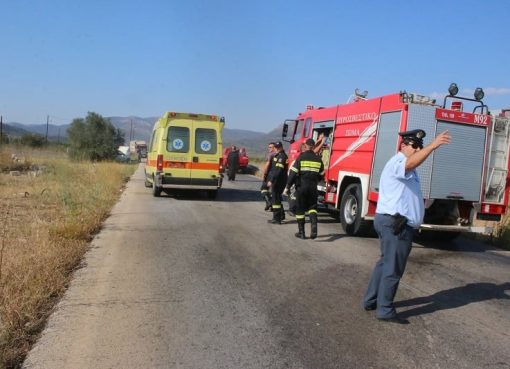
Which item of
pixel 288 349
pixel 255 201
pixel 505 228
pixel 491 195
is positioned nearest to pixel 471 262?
pixel 491 195

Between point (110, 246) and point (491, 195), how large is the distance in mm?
6893

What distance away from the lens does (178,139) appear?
14.8 m

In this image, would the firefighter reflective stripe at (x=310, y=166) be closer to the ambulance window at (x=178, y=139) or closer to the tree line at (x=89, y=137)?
the ambulance window at (x=178, y=139)

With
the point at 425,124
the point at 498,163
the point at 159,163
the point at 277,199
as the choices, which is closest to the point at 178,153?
the point at 159,163

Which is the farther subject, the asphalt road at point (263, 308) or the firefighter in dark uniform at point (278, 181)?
the firefighter in dark uniform at point (278, 181)

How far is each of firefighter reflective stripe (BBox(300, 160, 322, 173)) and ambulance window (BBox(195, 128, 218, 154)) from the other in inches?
237

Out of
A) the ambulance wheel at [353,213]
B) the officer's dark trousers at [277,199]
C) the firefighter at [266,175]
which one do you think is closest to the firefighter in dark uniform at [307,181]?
the ambulance wheel at [353,213]

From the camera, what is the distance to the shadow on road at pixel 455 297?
5.40m

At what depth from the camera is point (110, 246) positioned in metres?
7.88

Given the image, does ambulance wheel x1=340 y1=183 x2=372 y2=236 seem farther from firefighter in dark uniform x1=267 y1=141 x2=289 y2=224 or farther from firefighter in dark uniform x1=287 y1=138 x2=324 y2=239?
firefighter in dark uniform x1=267 y1=141 x2=289 y2=224

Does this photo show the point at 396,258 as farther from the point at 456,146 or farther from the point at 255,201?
the point at 255,201

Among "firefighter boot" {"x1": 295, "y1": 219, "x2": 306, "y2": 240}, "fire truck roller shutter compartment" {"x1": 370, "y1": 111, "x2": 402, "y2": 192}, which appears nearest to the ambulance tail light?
"firefighter boot" {"x1": 295, "y1": 219, "x2": 306, "y2": 240}

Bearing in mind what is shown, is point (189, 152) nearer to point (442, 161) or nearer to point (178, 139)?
point (178, 139)

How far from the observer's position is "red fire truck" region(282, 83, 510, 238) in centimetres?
887
